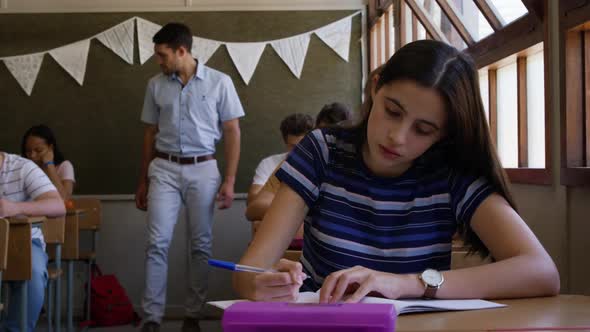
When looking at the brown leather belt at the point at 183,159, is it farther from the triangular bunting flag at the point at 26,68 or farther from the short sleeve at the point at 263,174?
the triangular bunting flag at the point at 26,68

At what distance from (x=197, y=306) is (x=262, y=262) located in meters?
3.15

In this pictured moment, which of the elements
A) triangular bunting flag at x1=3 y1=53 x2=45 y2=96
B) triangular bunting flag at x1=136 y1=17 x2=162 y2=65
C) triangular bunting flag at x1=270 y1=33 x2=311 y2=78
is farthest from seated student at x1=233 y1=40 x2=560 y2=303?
triangular bunting flag at x1=3 y1=53 x2=45 y2=96

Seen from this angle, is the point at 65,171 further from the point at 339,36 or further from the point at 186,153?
the point at 339,36

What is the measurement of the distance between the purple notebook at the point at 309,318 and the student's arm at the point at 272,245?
39 cm

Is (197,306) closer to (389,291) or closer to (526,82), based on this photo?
(526,82)

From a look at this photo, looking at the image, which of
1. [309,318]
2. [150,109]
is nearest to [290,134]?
[150,109]

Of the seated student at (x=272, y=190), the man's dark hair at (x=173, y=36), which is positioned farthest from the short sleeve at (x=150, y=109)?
the seated student at (x=272, y=190)

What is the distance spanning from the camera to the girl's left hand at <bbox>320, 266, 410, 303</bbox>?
3.41ft

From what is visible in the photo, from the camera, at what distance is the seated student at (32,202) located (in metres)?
3.25

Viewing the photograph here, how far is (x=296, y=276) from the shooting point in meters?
1.10

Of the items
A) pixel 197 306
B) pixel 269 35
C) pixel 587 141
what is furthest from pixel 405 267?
pixel 269 35

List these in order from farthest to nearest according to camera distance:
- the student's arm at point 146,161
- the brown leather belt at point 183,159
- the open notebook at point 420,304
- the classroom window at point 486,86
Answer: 1. the student's arm at point 146,161
2. the brown leather belt at point 183,159
3. the classroom window at point 486,86
4. the open notebook at point 420,304

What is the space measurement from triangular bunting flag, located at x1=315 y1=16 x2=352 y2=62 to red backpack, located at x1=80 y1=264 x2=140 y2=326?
2.16 metres

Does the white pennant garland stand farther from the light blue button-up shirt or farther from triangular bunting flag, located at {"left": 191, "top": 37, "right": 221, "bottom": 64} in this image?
the light blue button-up shirt
